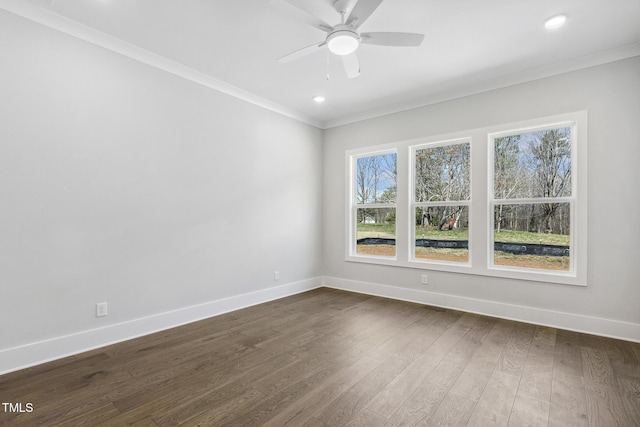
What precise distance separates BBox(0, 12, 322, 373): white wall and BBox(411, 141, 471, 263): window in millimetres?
2195

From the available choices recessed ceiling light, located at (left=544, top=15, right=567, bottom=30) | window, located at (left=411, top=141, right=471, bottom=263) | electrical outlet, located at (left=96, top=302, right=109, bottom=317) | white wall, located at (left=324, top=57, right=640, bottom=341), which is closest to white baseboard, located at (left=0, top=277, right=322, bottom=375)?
electrical outlet, located at (left=96, top=302, right=109, bottom=317)

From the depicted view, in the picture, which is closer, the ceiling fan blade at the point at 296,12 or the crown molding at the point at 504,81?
the ceiling fan blade at the point at 296,12

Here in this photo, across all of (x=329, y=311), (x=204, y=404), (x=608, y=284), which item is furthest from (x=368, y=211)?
(x=204, y=404)

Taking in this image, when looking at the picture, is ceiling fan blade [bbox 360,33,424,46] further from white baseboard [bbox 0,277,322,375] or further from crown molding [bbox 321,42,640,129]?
white baseboard [bbox 0,277,322,375]

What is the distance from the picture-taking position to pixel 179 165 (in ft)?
11.1

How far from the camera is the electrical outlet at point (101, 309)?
109 inches

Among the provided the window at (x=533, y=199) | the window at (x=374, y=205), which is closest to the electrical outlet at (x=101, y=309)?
the window at (x=374, y=205)

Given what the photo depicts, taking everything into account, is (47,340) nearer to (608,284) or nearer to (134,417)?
(134,417)

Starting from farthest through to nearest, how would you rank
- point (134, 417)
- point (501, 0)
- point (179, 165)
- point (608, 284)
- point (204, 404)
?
point (179, 165) < point (608, 284) < point (501, 0) < point (204, 404) < point (134, 417)

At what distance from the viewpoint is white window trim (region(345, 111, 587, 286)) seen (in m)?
3.19

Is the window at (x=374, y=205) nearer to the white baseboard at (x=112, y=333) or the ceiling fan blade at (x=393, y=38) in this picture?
the white baseboard at (x=112, y=333)

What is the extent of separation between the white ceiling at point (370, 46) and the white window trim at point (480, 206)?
56cm

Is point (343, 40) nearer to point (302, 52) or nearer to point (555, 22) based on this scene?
point (302, 52)

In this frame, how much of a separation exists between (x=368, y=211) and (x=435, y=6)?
9.96 feet
